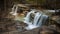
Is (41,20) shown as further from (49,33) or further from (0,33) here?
(0,33)

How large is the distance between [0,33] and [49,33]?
1759 millimetres

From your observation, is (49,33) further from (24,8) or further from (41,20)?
(24,8)

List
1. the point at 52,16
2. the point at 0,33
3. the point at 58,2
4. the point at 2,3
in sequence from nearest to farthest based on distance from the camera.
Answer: the point at 0,33 → the point at 52,16 → the point at 58,2 → the point at 2,3

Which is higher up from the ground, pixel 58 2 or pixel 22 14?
pixel 58 2

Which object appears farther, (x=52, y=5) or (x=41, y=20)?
(x=52, y=5)

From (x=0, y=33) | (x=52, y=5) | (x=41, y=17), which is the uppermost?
(x=52, y=5)

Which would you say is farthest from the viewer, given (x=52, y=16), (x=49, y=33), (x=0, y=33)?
(x=52, y=16)

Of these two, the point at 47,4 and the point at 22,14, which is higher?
the point at 47,4

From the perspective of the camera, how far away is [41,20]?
6.24 meters

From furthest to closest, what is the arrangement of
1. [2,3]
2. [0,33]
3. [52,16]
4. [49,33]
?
[2,3], [52,16], [0,33], [49,33]

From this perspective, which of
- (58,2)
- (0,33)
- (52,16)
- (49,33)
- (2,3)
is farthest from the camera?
(2,3)

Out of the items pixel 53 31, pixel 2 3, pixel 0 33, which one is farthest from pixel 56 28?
pixel 2 3

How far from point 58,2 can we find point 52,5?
393 millimetres

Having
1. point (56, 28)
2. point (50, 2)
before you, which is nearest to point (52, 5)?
point (50, 2)
